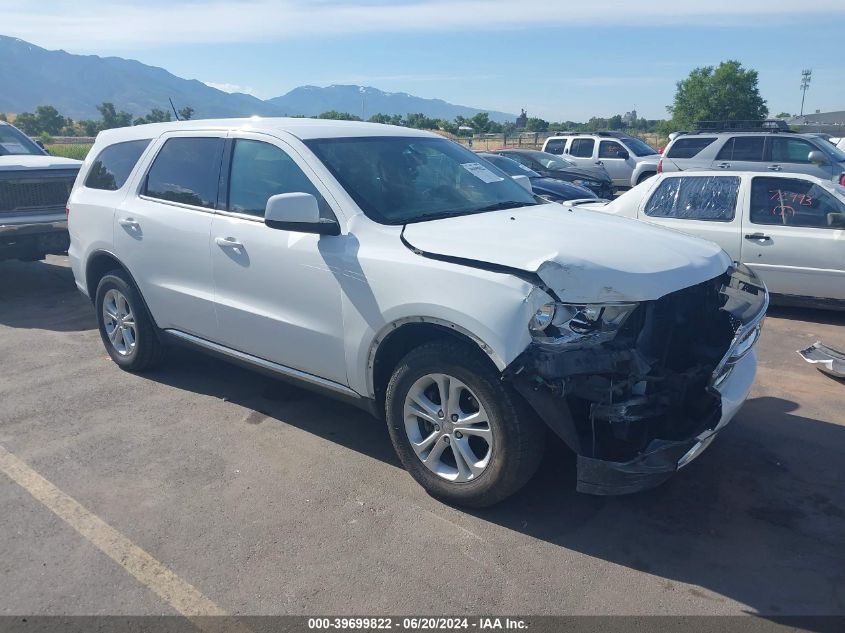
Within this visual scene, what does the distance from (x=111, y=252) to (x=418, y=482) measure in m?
3.18

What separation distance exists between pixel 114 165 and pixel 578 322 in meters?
4.21

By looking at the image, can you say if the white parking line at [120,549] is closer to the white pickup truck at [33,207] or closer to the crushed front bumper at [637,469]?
the crushed front bumper at [637,469]

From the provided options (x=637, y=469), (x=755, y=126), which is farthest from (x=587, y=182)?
(x=637, y=469)

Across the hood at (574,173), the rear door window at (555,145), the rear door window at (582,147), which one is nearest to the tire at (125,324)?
the hood at (574,173)

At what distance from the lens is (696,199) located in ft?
25.8

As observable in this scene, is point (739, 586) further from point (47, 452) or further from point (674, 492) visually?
point (47, 452)

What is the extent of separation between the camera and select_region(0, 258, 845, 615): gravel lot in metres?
3.04

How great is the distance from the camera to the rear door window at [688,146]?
1503 centimetres

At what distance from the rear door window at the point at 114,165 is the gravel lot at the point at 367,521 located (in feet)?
5.58

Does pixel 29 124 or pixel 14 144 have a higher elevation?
pixel 29 124

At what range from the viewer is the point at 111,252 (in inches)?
216

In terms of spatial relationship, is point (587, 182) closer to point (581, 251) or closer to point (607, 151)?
point (607, 151)

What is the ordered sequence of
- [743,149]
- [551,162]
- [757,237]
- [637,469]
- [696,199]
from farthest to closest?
[551,162], [743,149], [696,199], [757,237], [637,469]

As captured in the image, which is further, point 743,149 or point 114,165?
point 743,149
